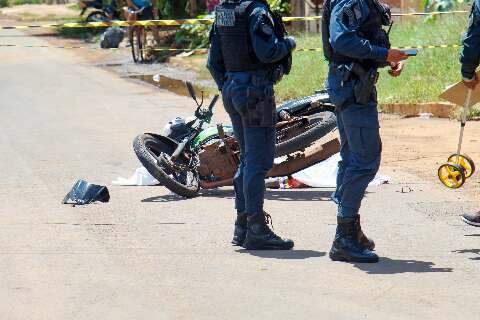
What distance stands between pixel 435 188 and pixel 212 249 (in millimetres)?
2903

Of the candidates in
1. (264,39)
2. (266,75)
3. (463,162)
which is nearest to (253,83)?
(266,75)

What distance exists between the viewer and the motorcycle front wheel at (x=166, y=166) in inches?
370

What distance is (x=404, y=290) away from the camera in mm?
6340

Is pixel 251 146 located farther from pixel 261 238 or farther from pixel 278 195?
pixel 278 195

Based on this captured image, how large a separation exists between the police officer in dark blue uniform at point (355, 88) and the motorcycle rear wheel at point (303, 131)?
227cm

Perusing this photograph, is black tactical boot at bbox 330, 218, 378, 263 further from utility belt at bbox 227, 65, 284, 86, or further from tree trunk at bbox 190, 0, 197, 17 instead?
tree trunk at bbox 190, 0, 197, 17

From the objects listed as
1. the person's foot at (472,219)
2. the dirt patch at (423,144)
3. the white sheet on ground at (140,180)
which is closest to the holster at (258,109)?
the person's foot at (472,219)

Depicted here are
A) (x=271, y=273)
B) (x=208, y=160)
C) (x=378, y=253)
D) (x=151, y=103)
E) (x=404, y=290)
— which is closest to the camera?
(x=404, y=290)

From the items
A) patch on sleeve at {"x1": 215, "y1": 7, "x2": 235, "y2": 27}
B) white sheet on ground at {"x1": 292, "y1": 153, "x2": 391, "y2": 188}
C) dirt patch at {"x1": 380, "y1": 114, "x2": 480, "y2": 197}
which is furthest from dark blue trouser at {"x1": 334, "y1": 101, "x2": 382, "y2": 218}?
white sheet on ground at {"x1": 292, "y1": 153, "x2": 391, "y2": 188}

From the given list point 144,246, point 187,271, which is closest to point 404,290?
point 187,271

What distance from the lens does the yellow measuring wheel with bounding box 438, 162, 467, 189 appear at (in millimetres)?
8010

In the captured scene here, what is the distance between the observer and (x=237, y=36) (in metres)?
7.33

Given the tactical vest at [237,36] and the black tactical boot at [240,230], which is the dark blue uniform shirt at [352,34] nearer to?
the tactical vest at [237,36]

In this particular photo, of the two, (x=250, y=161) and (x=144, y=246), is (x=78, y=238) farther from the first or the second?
(x=250, y=161)
